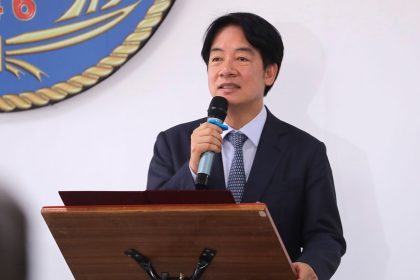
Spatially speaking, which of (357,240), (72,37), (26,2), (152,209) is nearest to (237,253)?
(152,209)

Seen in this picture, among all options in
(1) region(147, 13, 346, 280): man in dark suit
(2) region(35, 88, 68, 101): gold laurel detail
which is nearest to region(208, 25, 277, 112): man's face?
(1) region(147, 13, 346, 280): man in dark suit

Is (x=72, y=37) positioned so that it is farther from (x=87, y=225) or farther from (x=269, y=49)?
(x=87, y=225)

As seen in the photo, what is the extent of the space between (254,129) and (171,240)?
2.20ft

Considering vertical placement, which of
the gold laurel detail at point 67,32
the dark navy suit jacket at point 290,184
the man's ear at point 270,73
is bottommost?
the dark navy suit jacket at point 290,184

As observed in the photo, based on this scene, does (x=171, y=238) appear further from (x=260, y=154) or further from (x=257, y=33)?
(x=257, y=33)

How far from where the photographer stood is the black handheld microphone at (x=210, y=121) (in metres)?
1.65

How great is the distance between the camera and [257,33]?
6.73ft

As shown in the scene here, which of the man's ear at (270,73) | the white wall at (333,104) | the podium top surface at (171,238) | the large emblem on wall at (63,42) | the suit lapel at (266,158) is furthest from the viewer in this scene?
the large emblem on wall at (63,42)

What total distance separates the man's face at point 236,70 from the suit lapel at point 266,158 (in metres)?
0.07

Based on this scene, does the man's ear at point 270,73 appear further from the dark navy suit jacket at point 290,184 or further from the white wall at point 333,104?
the white wall at point 333,104

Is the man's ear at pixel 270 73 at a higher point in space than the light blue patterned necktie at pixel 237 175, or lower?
higher

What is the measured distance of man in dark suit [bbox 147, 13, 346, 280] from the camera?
6.48 feet

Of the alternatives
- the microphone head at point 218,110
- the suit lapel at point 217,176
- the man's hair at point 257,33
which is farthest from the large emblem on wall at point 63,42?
the microphone head at point 218,110

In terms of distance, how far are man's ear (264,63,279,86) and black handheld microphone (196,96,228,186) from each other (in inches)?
14.0
